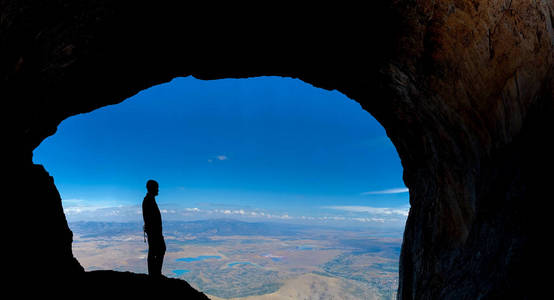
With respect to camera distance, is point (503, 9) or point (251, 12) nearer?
point (503, 9)

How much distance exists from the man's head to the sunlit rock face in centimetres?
281

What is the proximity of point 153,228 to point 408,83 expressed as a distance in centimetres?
939

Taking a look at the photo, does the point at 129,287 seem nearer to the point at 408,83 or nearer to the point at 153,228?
the point at 153,228

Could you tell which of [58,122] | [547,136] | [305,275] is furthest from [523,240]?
[305,275]

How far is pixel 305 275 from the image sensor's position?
608ft

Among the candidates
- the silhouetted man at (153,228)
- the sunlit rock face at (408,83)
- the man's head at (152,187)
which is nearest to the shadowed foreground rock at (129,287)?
the silhouetted man at (153,228)

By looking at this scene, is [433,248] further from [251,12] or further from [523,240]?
[251,12]

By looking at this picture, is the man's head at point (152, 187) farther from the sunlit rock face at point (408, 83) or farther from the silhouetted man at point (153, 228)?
the sunlit rock face at point (408, 83)

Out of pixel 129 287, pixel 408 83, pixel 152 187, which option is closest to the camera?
pixel 408 83

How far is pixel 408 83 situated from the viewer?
21.3ft

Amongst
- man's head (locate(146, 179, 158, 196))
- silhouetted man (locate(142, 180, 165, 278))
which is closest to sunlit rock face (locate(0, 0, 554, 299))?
silhouetted man (locate(142, 180, 165, 278))

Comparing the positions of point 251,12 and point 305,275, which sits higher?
point 251,12

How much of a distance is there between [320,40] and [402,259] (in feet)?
25.9

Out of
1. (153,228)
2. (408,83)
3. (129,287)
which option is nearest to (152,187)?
(153,228)
